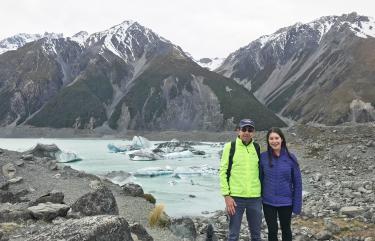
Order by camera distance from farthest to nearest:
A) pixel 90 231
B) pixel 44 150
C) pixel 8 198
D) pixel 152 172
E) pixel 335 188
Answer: pixel 44 150
pixel 152 172
pixel 335 188
pixel 8 198
pixel 90 231

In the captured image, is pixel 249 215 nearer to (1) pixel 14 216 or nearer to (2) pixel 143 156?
(1) pixel 14 216

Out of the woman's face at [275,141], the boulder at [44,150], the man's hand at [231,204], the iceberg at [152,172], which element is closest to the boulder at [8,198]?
the man's hand at [231,204]

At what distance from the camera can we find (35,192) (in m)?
23.1

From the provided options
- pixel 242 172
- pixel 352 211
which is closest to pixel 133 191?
pixel 352 211

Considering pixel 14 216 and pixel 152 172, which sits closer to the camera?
pixel 14 216

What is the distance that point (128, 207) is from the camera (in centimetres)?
2127

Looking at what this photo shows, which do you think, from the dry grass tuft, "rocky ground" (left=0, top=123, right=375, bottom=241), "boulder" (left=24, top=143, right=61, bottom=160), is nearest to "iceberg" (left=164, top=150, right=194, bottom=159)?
"boulder" (left=24, top=143, right=61, bottom=160)

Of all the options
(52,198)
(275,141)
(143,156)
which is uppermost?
(275,141)

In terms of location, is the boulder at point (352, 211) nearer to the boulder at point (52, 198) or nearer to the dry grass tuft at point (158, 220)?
the dry grass tuft at point (158, 220)

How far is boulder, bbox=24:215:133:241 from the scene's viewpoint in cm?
793

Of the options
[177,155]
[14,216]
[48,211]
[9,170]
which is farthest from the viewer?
[177,155]

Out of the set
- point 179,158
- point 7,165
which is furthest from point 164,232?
point 179,158

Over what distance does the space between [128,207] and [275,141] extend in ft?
43.0

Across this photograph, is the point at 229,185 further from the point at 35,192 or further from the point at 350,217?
the point at 35,192
